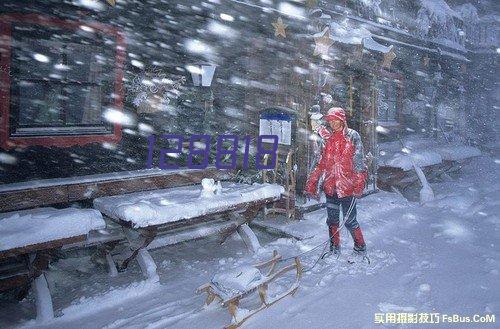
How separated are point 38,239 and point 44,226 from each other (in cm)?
15

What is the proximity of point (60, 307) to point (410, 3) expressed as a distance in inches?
568

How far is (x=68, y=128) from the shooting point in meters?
5.36

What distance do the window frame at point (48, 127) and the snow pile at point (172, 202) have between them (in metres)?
1.06

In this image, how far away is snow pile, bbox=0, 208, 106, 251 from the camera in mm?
3543

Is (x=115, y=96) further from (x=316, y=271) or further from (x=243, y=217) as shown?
(x=316, y=271)

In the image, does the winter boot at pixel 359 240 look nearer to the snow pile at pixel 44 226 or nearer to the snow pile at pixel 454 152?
the snow pile at pixel 44 226

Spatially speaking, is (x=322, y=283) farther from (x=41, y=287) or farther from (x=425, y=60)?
(x=425, y=60)

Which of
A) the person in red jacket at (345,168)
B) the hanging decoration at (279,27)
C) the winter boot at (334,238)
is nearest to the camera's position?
the person in red jacket at (345,168)

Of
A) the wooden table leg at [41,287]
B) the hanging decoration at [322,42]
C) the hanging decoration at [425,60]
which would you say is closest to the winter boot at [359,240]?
the hanging decoration at [322,42]

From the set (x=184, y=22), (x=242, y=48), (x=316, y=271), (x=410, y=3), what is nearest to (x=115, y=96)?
(x=184, y=22)

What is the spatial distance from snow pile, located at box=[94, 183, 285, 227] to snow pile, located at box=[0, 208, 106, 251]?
40cm

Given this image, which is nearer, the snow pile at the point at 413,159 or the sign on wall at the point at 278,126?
the sign on wall at the point at 278,126

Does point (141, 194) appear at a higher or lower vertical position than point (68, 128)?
lower

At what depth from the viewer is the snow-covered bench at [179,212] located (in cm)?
434
